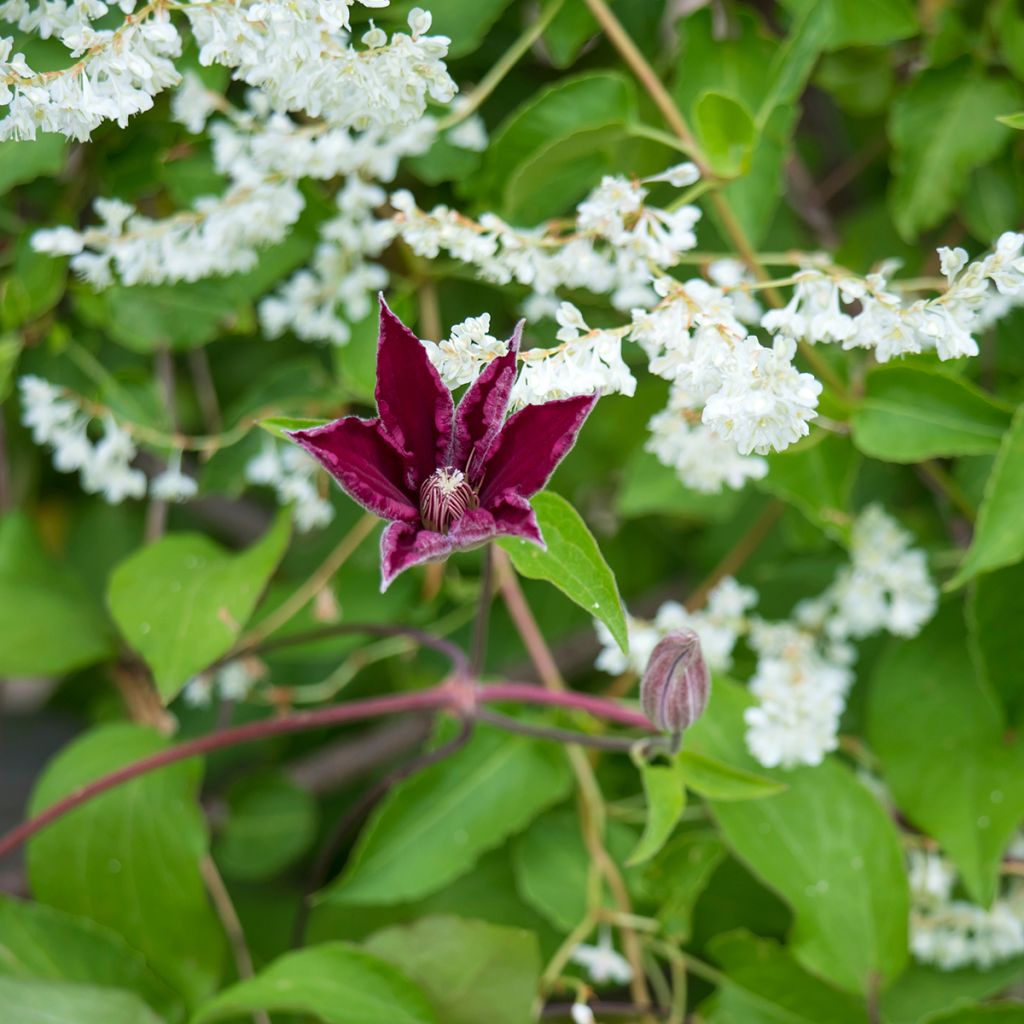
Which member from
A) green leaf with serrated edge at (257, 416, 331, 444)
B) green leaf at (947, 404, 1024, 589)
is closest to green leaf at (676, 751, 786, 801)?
green leaf at (947, 404, 1024, 589)

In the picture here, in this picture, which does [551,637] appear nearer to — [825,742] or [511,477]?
[825,742]

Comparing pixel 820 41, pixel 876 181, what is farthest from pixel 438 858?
pixel 876 181

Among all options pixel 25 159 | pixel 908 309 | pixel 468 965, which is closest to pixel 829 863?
pixel 468 965

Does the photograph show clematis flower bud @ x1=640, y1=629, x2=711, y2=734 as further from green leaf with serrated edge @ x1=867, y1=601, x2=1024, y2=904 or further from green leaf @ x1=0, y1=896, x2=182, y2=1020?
green leaf @ x1=0, y1=896, x2=182, y2=1020

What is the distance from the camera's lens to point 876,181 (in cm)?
87

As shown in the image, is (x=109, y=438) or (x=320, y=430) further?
(x=109, y=438)

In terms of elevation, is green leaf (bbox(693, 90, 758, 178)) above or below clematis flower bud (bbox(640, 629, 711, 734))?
above

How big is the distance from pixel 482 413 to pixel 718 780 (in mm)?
210

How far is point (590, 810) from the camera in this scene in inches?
25.6

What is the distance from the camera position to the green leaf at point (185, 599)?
0.58 metres

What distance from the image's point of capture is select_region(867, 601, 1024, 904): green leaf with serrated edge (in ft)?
1.95

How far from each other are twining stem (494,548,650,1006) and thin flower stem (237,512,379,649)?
0.29 feet

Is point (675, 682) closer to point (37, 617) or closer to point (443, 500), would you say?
point (443, 500)

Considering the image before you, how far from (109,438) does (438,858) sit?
289mm
